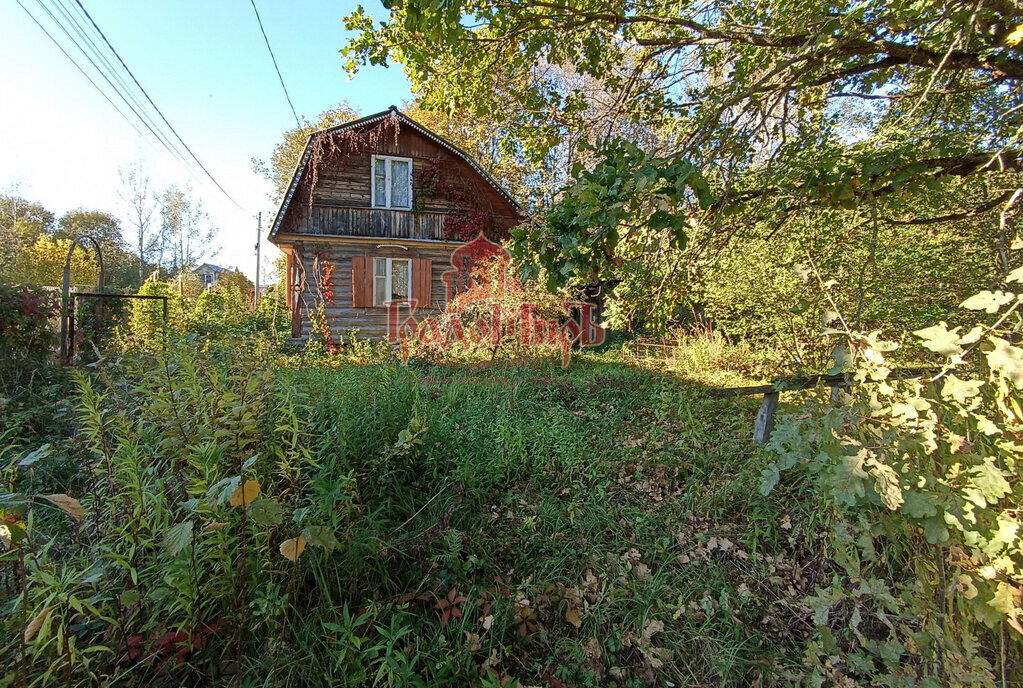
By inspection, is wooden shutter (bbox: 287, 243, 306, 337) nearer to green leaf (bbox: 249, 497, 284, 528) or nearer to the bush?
the bush

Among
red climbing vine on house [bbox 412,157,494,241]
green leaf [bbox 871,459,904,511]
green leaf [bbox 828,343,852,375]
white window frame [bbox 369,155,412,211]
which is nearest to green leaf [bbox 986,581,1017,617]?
green leaf [bbox 871,459,904,511]

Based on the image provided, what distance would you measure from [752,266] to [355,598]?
20.9 ft

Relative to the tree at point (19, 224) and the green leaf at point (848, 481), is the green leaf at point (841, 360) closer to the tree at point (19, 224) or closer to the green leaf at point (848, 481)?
the green leaf at point (848, 481)

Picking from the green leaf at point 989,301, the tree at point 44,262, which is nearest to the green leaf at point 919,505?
the green leaf at point 989,301

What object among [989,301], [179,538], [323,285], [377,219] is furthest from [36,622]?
[377,219]

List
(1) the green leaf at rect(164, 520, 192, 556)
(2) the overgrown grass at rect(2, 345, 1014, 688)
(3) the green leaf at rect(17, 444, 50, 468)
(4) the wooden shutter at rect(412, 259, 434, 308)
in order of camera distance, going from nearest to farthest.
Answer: (3) the green leaf at rect(17, 444, 50, 468) < (1) the green leaf at rect(164, 520, 192, 556) < (2) the overgrown grass at rect(2, 345, 1014, 688) < (4) the wooden shutter at rect(412, 259, 434, 308)

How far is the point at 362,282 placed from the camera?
11531 mm

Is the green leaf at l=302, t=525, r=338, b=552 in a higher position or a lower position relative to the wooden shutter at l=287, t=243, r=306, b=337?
lower

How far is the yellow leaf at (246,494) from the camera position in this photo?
152 cm

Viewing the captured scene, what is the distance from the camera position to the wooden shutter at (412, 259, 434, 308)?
1201 centimetres

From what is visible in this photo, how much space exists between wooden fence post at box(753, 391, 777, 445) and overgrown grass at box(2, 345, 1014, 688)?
0.12 meters

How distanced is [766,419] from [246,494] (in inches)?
153

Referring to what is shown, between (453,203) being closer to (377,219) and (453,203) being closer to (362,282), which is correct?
(377,219)

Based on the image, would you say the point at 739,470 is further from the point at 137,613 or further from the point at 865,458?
the point at 137,613
